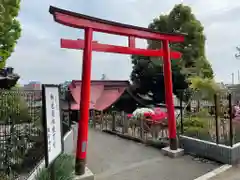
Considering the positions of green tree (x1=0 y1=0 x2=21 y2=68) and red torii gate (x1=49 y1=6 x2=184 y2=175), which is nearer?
red torii gate (x1=49 y1=6 x2=184 y2=175)

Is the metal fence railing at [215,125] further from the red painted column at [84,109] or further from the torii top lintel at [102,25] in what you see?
the red painted column at [84,109]

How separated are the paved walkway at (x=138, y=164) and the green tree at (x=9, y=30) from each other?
758 centimetres

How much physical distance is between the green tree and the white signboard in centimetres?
973

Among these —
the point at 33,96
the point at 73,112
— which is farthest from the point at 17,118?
the point at 73,112

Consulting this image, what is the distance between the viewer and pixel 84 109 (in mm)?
5707

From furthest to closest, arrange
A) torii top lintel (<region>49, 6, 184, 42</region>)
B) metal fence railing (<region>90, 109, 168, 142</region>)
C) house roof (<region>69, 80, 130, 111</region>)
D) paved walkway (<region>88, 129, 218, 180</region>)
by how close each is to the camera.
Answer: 1. house roof (<region>69, 80, 130, 111</region>)
2. metal fence railing (<region>90, 109, 168, 142</region>)
3. paved walkway (<region>88, 129, 218, 180</region>)
4. torii top lintel (<region>49, 6, 184, 42</region>)

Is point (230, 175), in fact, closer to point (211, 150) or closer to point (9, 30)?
point (211, 150)

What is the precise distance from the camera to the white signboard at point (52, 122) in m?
3.10

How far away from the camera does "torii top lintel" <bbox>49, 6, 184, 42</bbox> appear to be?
17.3ft

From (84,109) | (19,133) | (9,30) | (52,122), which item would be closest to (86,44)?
(84,109)

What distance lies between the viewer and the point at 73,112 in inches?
631

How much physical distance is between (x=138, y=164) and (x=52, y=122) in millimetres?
4152

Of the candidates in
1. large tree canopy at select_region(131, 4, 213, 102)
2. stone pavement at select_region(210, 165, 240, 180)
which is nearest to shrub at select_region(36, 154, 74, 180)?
stone pavement at select_region(210, 165, 240, 180)

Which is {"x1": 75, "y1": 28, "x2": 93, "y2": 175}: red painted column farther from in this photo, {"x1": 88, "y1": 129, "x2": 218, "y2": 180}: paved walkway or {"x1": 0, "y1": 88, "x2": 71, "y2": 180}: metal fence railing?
{"x1": 88, "y1": 129, "x2": 218, "y2": 180}: paved walkway
